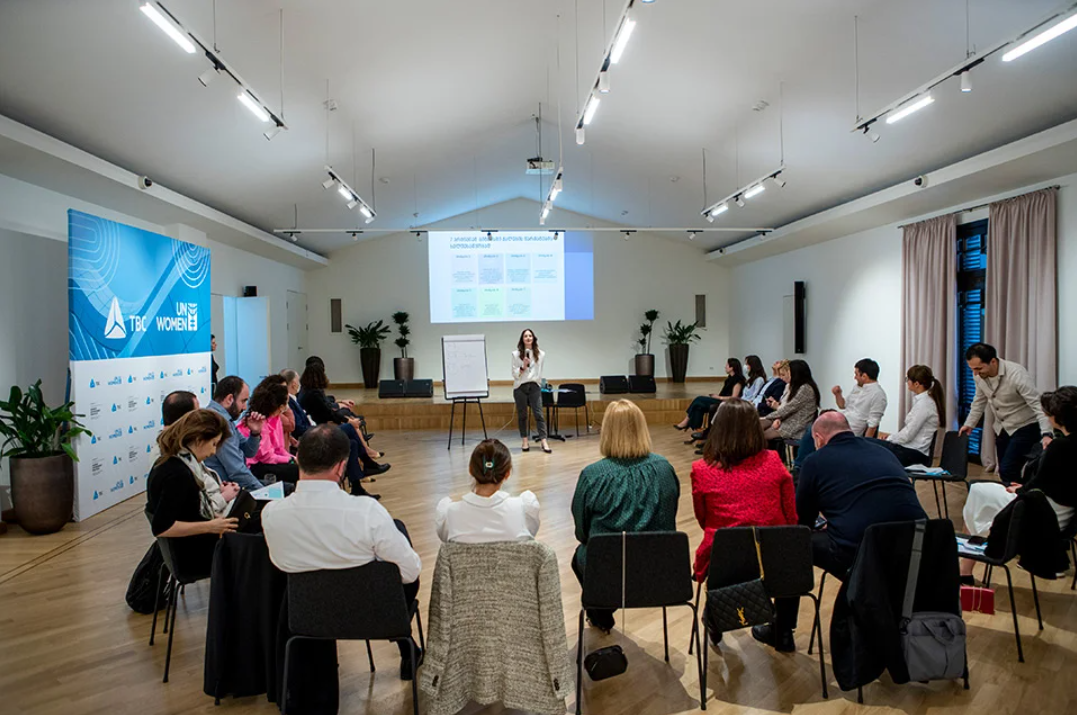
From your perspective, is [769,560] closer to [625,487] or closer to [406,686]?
[625,487]

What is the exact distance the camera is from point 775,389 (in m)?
6.77

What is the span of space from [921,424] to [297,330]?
11458 millimetres

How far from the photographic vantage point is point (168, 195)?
7113 millimetres

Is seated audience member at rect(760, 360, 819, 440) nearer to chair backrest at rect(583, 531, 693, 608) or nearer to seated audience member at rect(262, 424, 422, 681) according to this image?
chair backrest at rect(583, 531, 693, 608)

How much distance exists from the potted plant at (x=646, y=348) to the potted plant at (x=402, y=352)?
5.03 m

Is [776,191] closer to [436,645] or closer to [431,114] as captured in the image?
[431,114]

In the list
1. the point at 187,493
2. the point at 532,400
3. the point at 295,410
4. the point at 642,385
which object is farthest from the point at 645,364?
the point at 187,493

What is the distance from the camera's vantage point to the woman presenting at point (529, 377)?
798 cm

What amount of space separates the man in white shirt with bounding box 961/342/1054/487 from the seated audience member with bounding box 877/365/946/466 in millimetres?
212

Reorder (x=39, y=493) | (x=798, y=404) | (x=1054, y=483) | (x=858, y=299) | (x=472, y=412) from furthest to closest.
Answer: (x=472, y=412), (x=858, y=299), (x=798, y=404), (x=39, y=493), (x=1054, y=483)

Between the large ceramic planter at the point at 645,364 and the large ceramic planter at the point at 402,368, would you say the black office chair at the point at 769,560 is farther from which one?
the large ceramic planter at the point at 402,368

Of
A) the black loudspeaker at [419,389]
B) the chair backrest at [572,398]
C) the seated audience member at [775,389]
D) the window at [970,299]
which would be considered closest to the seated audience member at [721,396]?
the seated audience member at [775,389]

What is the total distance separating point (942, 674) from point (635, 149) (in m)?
7.96

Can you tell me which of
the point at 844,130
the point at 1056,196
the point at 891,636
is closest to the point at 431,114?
the point at 844,130
